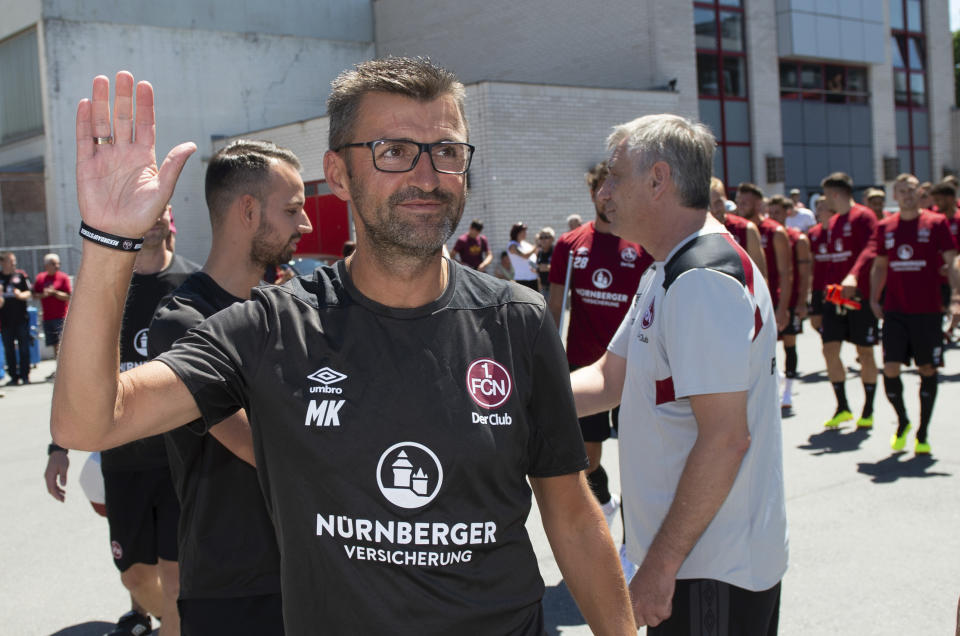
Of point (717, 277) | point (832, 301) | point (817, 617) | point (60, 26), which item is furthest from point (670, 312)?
point (60, 26)

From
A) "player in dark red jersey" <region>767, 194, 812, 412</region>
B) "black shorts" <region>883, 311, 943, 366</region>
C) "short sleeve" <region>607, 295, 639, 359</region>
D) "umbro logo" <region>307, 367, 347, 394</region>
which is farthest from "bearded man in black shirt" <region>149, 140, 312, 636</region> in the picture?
"player in dark red jersey" <region>767, 194, 812, 412</region>

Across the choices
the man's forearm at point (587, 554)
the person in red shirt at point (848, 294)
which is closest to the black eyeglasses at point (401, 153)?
the man's forearm at point (587, 554)

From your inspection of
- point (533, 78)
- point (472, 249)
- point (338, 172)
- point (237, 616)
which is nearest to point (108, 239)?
point (338, 172)

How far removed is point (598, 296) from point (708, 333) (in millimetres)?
3160

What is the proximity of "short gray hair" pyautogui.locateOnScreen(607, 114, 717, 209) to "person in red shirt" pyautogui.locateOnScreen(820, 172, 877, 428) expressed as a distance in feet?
17.7

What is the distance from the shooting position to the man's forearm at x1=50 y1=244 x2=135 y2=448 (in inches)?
61.2

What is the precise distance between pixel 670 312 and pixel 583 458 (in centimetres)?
61

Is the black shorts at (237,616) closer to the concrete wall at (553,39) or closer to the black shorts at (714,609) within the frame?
the black shorts at (714,609)

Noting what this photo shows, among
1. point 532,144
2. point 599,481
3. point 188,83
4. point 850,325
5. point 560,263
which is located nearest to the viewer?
point 599,481

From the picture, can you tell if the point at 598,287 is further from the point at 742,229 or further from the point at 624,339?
the point at 742,229

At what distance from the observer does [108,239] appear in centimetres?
158

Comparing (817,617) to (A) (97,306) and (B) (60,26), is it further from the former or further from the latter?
(B) (60,26)

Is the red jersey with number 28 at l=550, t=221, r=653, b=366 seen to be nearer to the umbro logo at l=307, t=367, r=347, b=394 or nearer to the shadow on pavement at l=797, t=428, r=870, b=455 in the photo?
the shadow on pavement at l=797, t=428, r=870, b=455

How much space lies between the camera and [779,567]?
98.8 inches
